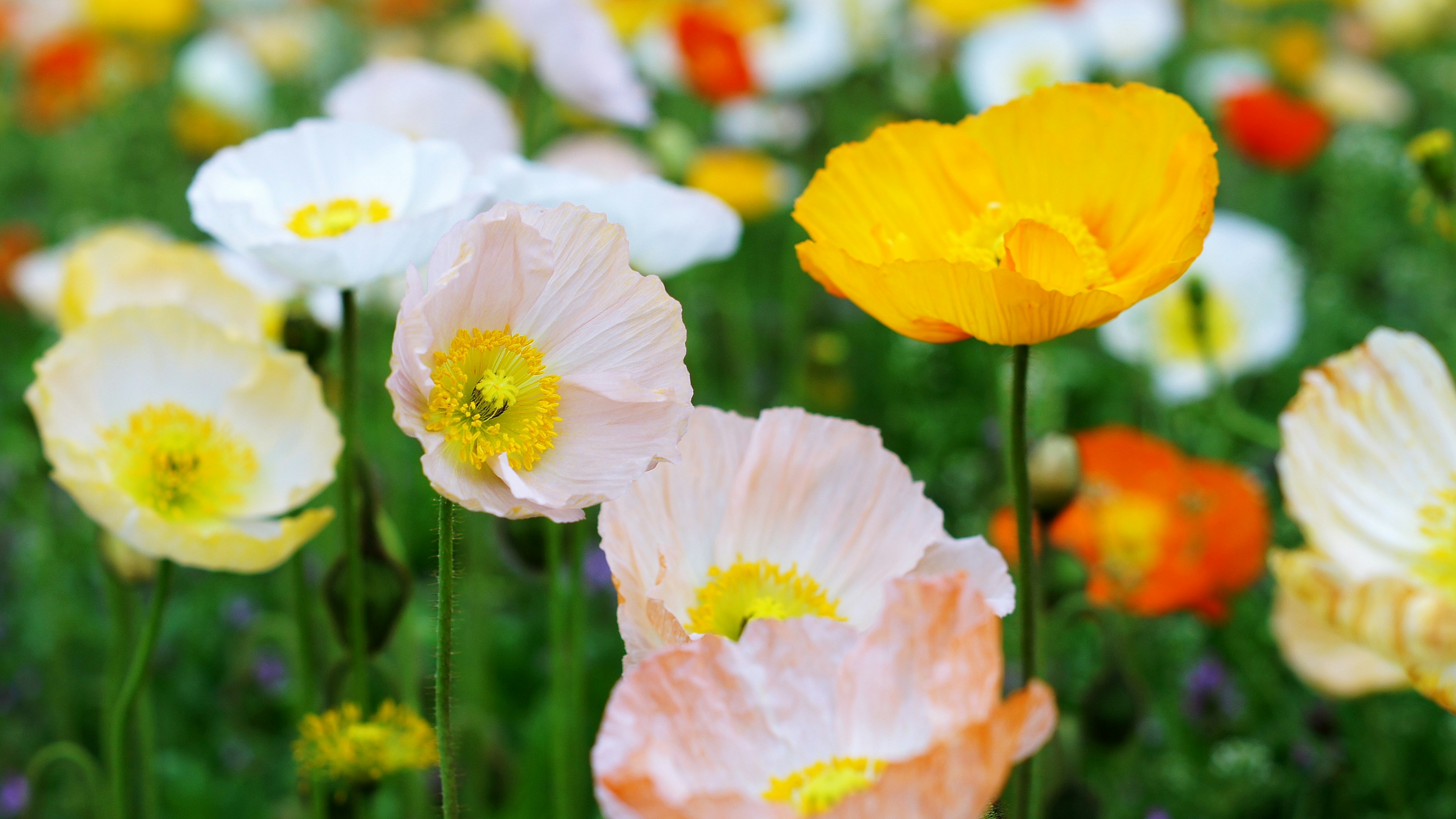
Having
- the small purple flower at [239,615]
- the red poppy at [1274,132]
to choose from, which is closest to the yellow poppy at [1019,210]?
the small purple flower at [239,615]

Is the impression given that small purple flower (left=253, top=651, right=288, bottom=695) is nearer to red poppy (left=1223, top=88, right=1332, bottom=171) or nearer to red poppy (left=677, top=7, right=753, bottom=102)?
red poppy (left=677, top=7, right=753, bottom=102)

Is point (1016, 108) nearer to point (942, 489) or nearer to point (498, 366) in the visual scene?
point (498, 366)

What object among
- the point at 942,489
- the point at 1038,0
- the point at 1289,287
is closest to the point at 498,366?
the point at 942,489

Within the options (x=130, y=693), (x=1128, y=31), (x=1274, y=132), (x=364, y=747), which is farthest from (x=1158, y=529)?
(x=1128, y=31)

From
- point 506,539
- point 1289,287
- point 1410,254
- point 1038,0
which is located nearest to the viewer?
point 506,539

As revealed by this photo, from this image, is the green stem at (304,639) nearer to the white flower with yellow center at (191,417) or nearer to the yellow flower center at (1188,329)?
the white flower with yellow center at (191,417)

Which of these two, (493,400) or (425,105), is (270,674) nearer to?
(425,105)
